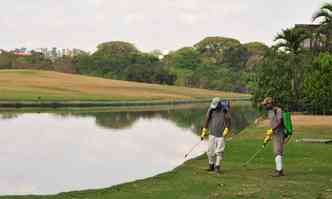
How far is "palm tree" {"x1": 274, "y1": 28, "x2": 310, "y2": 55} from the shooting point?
54906mm

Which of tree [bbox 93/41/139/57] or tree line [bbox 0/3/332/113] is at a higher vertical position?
tree [bbox 93/41/139/57]

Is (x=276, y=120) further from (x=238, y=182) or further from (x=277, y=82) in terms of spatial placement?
(x=277, y=82)

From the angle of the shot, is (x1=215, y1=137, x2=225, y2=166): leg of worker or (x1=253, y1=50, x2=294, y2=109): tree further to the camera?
(x1=253, y1=50, x2=294, y2=109): tree

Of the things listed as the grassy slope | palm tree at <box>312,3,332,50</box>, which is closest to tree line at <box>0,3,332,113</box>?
palm tree at <box>312,3,332,50</box>

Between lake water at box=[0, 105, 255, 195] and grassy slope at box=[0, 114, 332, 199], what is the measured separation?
69.8 inches

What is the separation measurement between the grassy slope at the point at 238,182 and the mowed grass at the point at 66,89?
192 ft

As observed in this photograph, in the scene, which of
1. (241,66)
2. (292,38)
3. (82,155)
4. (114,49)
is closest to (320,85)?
(292,38)

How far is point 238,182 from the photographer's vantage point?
48.2 ft

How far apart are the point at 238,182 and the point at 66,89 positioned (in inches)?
3394

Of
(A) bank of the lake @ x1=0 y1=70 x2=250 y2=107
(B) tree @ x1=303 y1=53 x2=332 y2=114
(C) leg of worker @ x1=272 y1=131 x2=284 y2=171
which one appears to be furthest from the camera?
(A) bank of the lake @ x1=0 y1=70 x2=250 y2=107

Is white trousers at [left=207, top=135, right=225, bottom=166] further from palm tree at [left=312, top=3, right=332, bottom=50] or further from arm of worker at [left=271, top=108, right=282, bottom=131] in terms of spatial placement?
palm tree at [left=312, top=3, right=332, bottom=50]

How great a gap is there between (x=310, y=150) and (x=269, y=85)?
35.7 m

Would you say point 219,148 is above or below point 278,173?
above

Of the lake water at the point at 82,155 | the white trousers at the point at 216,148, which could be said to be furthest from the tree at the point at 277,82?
the white trousers at the point at 216,148
